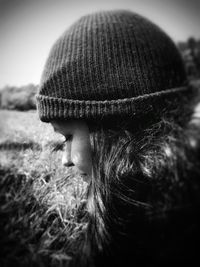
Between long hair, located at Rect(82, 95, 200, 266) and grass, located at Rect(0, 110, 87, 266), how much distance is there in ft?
0.22

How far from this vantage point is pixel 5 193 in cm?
61

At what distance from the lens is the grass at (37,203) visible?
1.69 feet

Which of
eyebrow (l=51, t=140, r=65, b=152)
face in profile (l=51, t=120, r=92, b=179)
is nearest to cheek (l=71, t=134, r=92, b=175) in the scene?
face in profile (l=51, t=120, r=92, b=179)

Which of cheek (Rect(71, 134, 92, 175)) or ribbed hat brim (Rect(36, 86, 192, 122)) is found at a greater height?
ribbed hat brim (Rect(36, 86, 192, 122))

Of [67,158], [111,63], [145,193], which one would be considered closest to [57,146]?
[67,158]

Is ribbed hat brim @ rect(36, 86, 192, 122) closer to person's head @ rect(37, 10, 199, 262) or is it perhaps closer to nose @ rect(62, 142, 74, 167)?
person's head @ rect(37, 10, 199, 262)

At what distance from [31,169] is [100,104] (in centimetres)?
34

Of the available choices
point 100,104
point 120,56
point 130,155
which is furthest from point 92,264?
point 120,56

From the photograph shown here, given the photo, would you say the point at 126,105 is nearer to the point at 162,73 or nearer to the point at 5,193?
the point at 162,73

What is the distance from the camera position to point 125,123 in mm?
812

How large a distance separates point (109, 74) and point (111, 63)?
44mm

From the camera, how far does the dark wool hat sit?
2.81 feet

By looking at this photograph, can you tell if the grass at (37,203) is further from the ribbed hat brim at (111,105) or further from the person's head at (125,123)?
the ribbed hat brim at (111,105)

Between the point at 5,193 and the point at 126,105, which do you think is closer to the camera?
the point at 5,193
